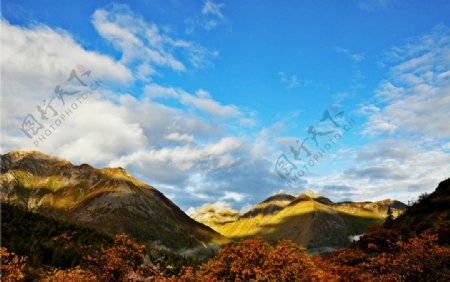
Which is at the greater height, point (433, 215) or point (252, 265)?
point (433, 215)

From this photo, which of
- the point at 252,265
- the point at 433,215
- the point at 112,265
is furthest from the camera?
the point at 433,215

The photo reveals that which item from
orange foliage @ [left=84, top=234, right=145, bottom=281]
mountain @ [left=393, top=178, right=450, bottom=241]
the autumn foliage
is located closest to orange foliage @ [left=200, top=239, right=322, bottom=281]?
the autumn foliage

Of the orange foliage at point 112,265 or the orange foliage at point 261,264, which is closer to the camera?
the orange foliage at point 112,265

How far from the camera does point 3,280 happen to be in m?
27.2

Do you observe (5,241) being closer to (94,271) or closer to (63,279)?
(63,279)

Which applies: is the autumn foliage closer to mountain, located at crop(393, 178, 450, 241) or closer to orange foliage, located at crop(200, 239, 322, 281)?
orange foliage, located at crop(200, 239, 322, 281)

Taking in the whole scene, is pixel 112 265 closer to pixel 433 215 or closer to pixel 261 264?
pixel 261 264

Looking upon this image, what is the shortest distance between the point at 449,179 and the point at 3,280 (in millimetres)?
82277

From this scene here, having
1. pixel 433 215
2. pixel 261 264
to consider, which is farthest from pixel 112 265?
pixel 433 215

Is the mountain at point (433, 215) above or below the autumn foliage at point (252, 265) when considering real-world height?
above

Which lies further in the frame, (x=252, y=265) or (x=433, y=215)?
(x=433, y=215)

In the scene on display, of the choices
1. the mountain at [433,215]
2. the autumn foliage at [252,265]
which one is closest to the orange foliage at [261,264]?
the autumn foliage at [252,265]

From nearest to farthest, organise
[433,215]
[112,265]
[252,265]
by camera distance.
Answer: [112,265] → [252,265] → [433,215]

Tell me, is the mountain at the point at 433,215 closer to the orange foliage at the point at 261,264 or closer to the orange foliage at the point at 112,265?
the orange foliage at the point at 261,264
